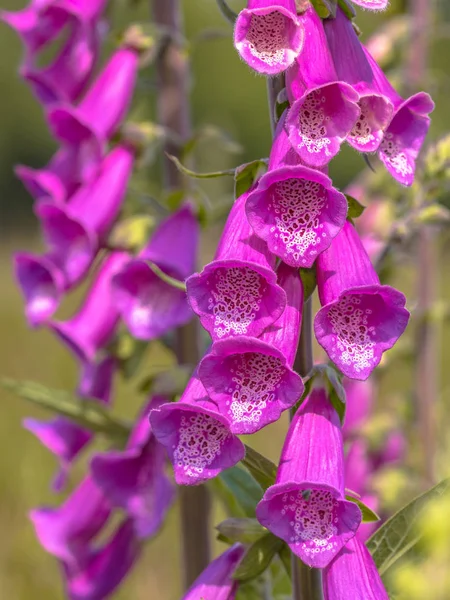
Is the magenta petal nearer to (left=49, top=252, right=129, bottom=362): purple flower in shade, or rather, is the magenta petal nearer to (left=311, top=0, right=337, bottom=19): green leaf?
(left=311, top=0, right=337, bottom=19): green leaf

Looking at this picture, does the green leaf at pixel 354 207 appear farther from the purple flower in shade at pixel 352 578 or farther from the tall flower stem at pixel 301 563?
the purple flower in shade at pixel 352 578

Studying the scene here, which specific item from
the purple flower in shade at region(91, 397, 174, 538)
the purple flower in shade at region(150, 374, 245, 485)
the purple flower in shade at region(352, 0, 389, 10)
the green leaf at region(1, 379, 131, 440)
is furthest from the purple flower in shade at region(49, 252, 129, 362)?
the purple flower in shade at region(352, 0, 389, 10)

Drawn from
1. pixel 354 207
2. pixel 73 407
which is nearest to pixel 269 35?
pixel 354 207

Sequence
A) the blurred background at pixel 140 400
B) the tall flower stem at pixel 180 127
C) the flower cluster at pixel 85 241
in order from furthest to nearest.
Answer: the blurred background at pixel 140 400, the tall flower stem at pixel 180 127, the flower cluster at pixel 85 241

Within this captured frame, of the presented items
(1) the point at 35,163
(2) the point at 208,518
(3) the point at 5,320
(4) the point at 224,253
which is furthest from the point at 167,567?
(1) the point at 35,163

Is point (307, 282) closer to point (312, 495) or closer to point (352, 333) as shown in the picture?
point (352, 333)

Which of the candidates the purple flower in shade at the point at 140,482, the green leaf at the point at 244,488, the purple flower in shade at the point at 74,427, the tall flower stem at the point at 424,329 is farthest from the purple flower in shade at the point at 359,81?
the tall flower stem at the point at 424,329

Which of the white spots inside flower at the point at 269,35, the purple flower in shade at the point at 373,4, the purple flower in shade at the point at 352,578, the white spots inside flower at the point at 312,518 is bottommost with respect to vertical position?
the purple flower in shade at the point at 352,578
